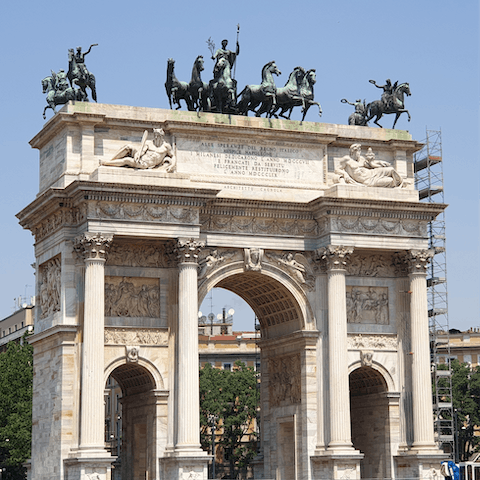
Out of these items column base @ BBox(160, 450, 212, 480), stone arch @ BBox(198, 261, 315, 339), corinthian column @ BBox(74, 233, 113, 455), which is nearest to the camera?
corinthian column @ BBox(74, 233, 113, 455)

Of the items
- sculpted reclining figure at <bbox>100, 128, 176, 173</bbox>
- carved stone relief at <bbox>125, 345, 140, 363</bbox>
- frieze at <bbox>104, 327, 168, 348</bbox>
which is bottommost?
carved stone relief at <bbox>125, 345, 140, 363</bbox>

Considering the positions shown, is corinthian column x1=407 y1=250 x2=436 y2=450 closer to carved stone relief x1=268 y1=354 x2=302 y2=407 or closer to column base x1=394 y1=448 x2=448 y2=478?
column base x1=394 y1=448 x2=448 y2=478

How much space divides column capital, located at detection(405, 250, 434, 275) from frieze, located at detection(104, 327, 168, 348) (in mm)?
10639

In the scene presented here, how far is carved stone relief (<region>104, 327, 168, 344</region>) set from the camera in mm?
44156

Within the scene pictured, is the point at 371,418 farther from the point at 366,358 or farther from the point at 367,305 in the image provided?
the point at 367,305

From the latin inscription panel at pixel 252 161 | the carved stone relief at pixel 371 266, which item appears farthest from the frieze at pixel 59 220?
the carved stone relief at pixel 371 266

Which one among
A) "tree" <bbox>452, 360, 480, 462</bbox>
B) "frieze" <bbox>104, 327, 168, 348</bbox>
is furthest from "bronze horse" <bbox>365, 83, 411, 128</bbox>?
"tree" <bbox>452, 360, 480, 462</bbox>

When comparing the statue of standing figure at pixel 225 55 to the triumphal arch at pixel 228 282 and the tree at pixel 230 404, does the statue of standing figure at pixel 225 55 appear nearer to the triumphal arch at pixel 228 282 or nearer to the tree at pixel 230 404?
the triumphal arch at pixel 228 282

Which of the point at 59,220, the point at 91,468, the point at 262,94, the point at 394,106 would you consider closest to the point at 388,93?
the point at 394,106

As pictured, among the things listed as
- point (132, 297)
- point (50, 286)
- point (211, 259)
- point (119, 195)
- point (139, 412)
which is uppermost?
point (119, 195)

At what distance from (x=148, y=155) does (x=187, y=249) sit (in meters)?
4.21

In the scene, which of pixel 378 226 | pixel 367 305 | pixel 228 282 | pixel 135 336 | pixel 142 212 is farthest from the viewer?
pixel 228 282

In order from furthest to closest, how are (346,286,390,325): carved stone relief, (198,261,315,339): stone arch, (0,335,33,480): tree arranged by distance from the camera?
(0,335,33,480): tree, (346,286,390,325): carved stone relief, (198,261,315,339): stone arch

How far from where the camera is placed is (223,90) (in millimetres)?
47188
